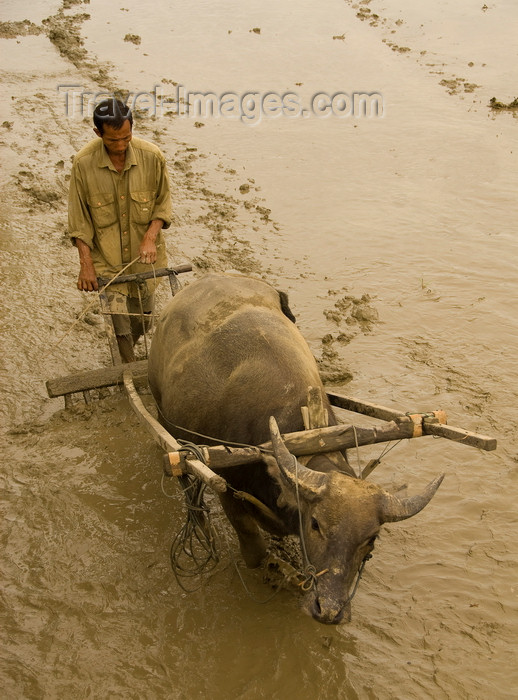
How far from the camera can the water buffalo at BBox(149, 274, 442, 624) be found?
2922 mm

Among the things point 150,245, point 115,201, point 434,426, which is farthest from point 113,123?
Result: point 434,426

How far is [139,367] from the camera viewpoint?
4812 millimetres

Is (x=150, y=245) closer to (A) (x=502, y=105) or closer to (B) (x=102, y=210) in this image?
(B) (x=102, y=210)

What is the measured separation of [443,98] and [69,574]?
8791 millimetres

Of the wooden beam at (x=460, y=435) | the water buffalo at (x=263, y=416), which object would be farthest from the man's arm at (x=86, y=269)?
the wooden beam at (x=460, y=435)

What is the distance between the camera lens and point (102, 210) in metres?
4.64

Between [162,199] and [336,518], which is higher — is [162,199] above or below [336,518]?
above

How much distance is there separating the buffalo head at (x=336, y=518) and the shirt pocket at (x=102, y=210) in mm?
2306

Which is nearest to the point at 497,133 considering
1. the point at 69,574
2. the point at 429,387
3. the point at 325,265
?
the point at 325,265

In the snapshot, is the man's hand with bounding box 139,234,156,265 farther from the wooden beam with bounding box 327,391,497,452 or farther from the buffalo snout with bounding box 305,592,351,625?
the buffalo snout with bounding box 305,592,351,625

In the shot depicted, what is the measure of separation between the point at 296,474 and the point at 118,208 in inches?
99.3

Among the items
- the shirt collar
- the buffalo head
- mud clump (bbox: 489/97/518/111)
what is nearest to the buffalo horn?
the buffalo head

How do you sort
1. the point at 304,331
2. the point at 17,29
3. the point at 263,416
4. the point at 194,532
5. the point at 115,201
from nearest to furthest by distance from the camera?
the point at 263,416 < the point at 194,532 < the point at 115,201 < the point at 304,331 < the point at 17,29

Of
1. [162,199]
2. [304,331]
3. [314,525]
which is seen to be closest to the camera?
[314,525]
